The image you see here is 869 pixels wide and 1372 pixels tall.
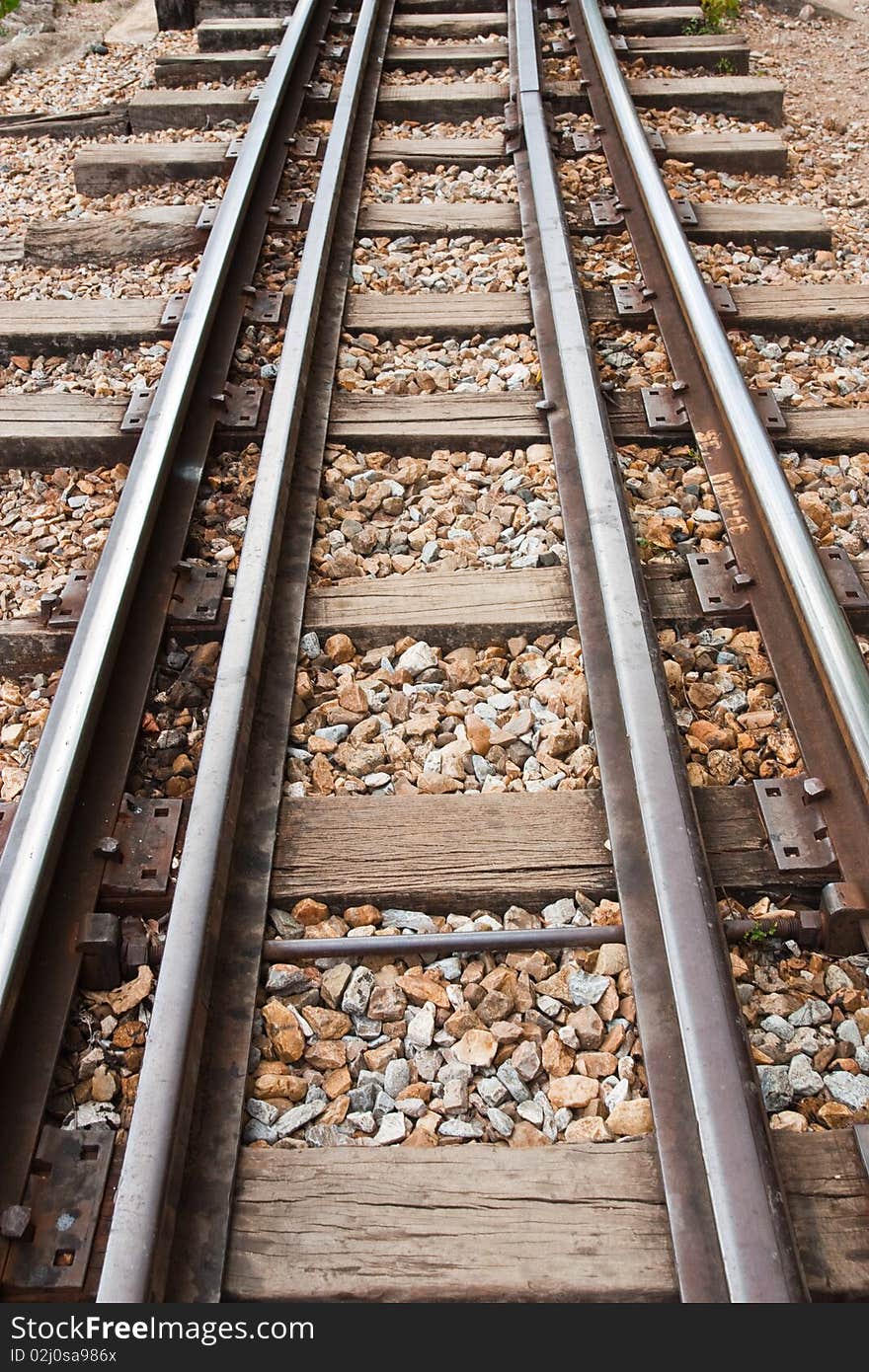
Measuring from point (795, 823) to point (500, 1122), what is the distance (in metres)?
0.87

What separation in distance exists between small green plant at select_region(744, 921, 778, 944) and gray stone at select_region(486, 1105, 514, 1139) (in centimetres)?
58

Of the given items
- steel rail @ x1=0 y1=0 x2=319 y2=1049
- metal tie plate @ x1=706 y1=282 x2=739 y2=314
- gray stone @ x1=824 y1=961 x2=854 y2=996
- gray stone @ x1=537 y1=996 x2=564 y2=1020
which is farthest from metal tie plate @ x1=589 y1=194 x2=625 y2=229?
gray stone @ x1=537 y1=996 x2=564 y2=1020

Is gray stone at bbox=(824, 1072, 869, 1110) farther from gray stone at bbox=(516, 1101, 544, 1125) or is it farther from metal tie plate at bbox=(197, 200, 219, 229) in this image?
metal tie plate at bbox=(197, 200, 219, 229)

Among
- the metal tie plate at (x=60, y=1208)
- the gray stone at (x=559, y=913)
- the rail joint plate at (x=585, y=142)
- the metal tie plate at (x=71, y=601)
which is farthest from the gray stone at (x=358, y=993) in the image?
the rail joint plate at (x=585, y=142)

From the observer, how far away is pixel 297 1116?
1.98 m

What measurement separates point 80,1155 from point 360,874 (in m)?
0.72

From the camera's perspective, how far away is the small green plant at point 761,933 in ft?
7.29

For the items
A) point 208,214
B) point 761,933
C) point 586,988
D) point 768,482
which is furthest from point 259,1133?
point 208,214

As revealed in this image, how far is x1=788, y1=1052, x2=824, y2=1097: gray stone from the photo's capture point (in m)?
2.01

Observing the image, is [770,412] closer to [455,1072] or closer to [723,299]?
[723,299]

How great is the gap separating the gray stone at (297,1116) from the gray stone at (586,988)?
1.55 feet

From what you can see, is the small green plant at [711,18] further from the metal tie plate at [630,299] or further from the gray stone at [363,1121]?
the gray stone at [363,1121]

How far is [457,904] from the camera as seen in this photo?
232cm

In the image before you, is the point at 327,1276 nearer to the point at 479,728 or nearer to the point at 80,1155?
the point at 80,1155
